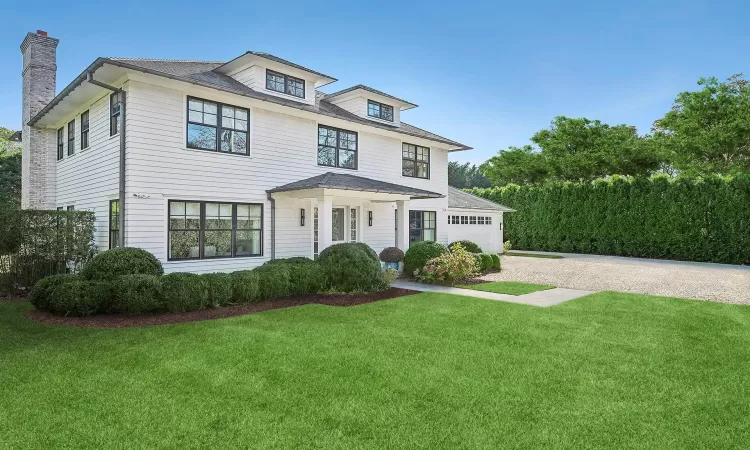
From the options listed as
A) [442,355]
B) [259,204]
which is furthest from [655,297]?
[259,204]

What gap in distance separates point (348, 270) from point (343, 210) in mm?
4227

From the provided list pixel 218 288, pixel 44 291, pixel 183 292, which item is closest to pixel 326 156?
pixel 218 288

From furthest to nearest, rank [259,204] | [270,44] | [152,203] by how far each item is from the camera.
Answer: [270,44] < [259,204] < [152,203]

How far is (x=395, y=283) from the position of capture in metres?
13.0

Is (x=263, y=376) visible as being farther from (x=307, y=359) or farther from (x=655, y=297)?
(x=655, y=297)

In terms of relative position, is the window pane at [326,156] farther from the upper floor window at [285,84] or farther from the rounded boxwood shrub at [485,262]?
the rounded boxwood shrub at [485,262]

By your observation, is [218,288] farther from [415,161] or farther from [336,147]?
[415,161]

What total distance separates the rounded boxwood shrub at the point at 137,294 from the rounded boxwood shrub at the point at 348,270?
403 cm

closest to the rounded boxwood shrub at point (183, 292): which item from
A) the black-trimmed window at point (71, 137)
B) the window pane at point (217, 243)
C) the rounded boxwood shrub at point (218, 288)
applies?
the rounded boxwood shrub at point (218, 288)

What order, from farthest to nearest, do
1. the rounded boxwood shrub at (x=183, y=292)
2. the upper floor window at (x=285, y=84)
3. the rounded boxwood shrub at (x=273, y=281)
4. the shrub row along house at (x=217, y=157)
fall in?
the upper floor window at (x=285, y=84), the shrub row along house at (x=217, y=157), the rounded boxwood shrub at (x=273, y=281), the rounded boxwood shrub at (x=183, y=292)

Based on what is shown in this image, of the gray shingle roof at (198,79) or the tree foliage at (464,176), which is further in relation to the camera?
the tree foliage at (464,176)

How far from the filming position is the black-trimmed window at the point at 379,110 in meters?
16.0

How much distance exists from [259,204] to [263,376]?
7978mm

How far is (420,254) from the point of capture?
44.7 feet
